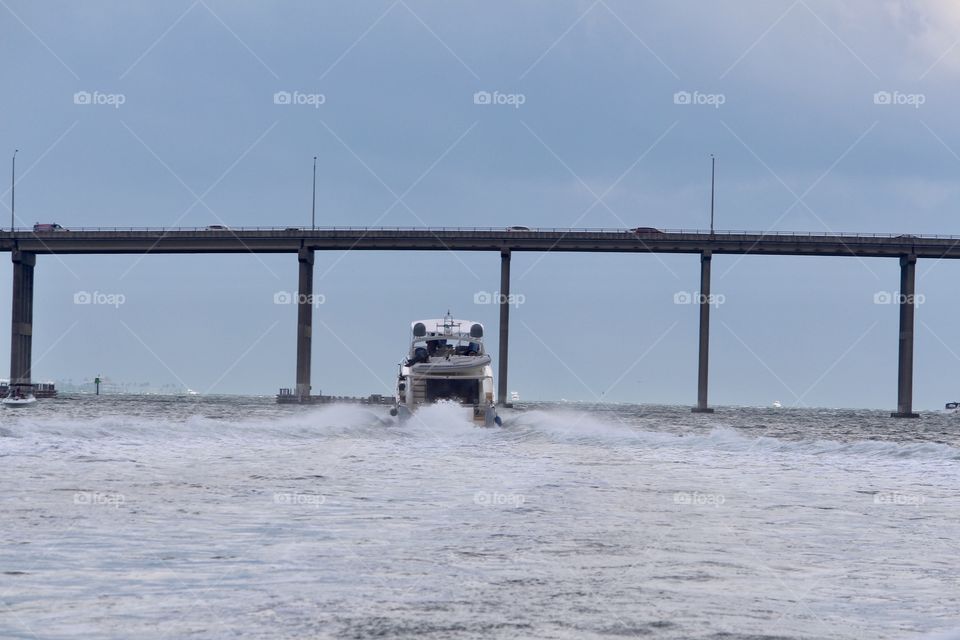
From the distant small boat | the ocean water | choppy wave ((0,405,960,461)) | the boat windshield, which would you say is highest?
the boat windshield

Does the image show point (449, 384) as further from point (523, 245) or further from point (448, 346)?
point (523, 245)

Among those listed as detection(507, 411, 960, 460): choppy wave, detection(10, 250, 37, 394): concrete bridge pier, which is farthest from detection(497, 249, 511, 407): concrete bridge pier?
detection(507, 411, 960, 460): choppy wave

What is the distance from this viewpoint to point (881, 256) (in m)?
108

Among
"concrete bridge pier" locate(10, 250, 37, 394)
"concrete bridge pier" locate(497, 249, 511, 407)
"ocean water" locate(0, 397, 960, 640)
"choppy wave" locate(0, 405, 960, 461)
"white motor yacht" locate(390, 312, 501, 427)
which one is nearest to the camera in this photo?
"ocean water" locate(0, 397, 960, 640)

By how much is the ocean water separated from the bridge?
82619 millimetres

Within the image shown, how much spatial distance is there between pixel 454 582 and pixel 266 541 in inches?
114

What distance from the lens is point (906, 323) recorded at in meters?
106

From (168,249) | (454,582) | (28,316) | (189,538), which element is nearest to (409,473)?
(189,538)

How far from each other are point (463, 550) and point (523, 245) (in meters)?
97.1

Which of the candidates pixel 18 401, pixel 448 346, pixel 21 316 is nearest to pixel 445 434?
pixel 448 346

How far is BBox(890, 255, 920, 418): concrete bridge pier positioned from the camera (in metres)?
106

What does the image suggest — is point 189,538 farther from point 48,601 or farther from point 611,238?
point 611,238

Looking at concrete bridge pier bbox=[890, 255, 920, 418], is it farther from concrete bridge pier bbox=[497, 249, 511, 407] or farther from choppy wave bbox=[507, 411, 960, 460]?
choppy wave bbox=[507, 411, 960, 460]

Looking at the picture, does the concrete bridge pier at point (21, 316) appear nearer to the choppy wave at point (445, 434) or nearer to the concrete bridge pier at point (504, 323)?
the concrete bridge pier at point (504, 323)
